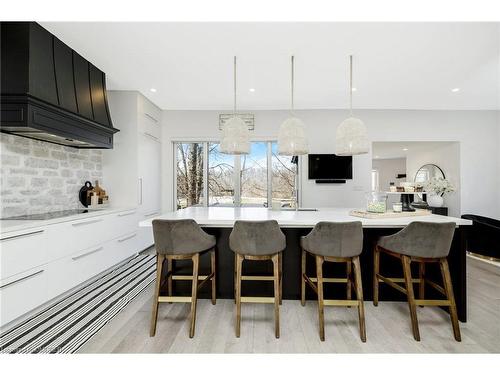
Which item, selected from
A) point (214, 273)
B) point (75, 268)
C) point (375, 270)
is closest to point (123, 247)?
point (75, 268)

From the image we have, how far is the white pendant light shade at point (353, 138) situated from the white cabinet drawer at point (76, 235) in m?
2.95

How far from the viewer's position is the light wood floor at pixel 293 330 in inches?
68.7

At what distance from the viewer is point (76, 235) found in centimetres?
254

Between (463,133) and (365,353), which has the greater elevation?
(463,133)

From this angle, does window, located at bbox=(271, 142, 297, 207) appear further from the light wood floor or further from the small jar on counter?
the light wood floor

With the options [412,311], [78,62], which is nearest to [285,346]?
[412,311]

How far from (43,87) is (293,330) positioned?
3.25 metres

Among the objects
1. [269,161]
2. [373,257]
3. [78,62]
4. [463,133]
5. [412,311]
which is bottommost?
[412,311]

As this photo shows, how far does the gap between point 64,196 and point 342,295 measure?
3.60m

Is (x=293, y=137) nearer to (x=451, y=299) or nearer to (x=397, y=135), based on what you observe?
(x=451, y=299)

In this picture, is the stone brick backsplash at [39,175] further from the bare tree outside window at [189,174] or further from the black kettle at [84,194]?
the bare tree outside window at [189,174]

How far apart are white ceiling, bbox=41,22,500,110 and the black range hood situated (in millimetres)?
165

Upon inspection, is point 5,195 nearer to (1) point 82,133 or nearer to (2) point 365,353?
(1) point 82,133
